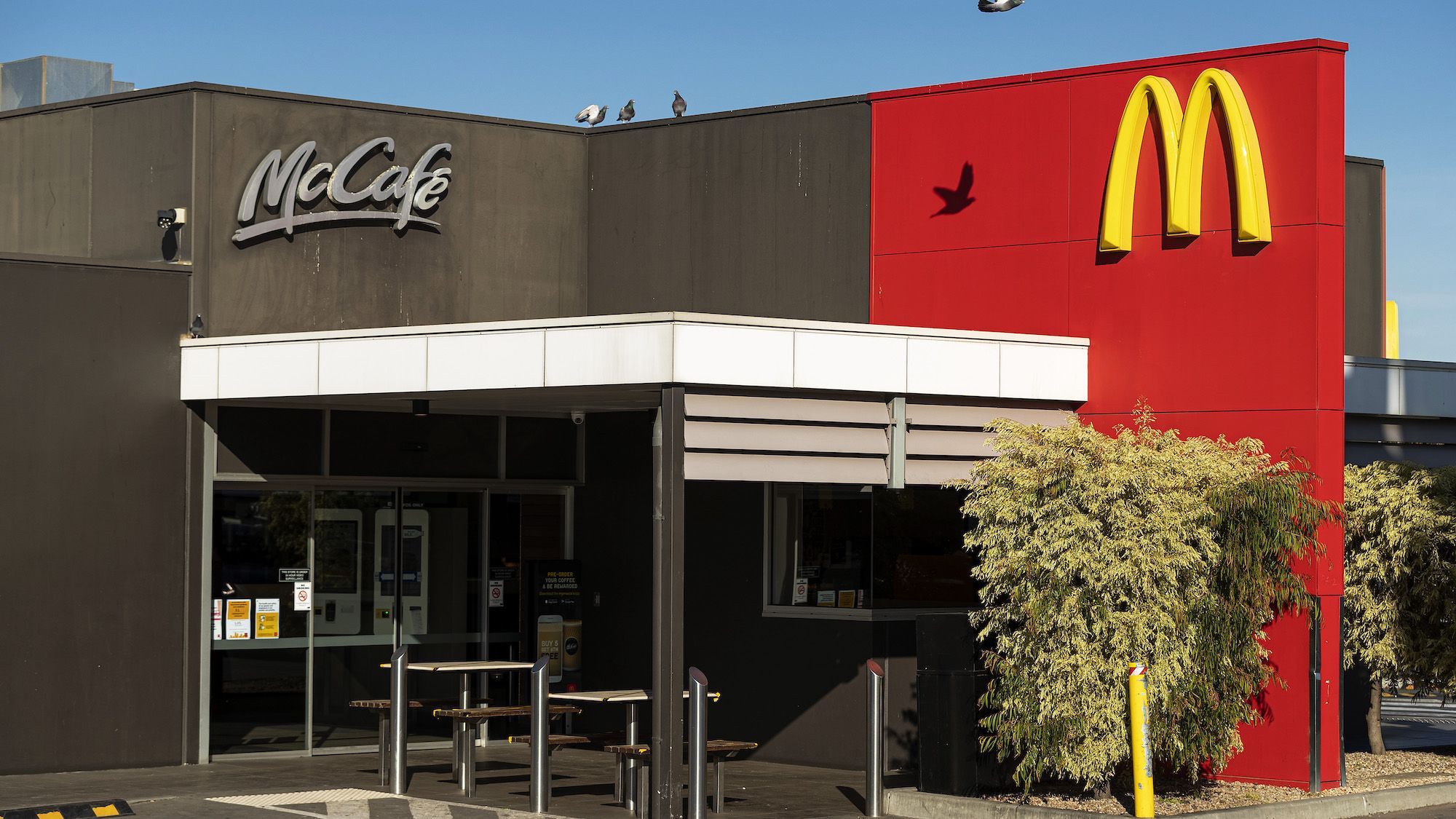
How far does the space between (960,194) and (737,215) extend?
2.38 m

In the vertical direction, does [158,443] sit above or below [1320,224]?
below

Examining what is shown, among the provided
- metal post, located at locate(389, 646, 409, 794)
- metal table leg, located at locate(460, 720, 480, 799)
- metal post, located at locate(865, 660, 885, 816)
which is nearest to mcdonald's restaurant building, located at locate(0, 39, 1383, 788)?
metal post, located at locate(865, 660, 885, 816)

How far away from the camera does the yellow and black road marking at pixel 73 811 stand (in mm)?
11664

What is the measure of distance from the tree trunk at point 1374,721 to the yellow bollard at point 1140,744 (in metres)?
5.29

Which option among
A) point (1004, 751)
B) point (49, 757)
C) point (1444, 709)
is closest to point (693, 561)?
point (1004, 751)

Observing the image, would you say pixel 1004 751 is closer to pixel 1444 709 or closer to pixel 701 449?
pixel 701 449

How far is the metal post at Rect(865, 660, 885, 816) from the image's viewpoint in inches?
490

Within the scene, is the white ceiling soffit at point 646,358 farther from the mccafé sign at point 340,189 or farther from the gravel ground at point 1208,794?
the gravel ground at point 1208,794

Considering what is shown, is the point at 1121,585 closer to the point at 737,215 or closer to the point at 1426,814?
the point at 1426,814

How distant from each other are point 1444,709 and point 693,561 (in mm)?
11097

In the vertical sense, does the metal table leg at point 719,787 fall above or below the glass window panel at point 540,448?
below

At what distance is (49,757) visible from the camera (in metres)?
14.0

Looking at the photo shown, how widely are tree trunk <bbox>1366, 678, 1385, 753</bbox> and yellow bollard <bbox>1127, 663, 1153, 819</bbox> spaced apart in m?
5.29

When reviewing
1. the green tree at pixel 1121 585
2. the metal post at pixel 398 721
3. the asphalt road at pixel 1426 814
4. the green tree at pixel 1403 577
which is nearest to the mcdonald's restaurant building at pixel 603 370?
the asphalt road at pixel 1426 814
